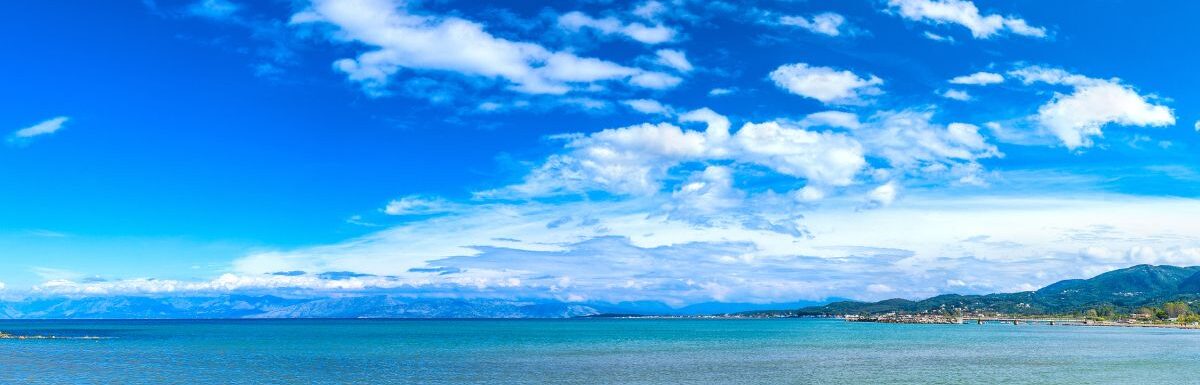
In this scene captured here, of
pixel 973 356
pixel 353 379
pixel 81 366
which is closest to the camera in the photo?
pixel 353 379

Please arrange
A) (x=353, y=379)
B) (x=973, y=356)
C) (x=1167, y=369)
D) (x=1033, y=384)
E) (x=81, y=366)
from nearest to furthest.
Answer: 1. (x=1033, y=384)
2. (x=353, y=379)
3. (x=1167, y=369)
4. (x=81, y=366)
5. (x=973, y=356)

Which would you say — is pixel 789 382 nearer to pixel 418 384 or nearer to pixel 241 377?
pixel 418 384

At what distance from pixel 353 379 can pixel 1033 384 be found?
54.2 m

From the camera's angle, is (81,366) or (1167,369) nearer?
(1167,369)

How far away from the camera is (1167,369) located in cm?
7544

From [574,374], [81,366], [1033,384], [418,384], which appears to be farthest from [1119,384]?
[81,366]

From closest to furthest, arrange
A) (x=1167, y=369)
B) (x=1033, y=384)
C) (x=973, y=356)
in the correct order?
(x=1033, y=384) < (x=1167, y=369) < (x=973, y=356)

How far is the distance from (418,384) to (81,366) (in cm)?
4405

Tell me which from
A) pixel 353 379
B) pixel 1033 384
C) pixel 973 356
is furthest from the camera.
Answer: pixel 973 356

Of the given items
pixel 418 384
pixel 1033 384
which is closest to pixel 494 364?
pixel 418 384

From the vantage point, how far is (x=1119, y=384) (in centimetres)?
6231

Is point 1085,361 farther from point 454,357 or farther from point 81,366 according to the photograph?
point 81,366

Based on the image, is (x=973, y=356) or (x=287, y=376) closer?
(x=287, y=376)

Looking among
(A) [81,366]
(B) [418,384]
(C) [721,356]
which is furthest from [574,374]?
(A) [81,366]
